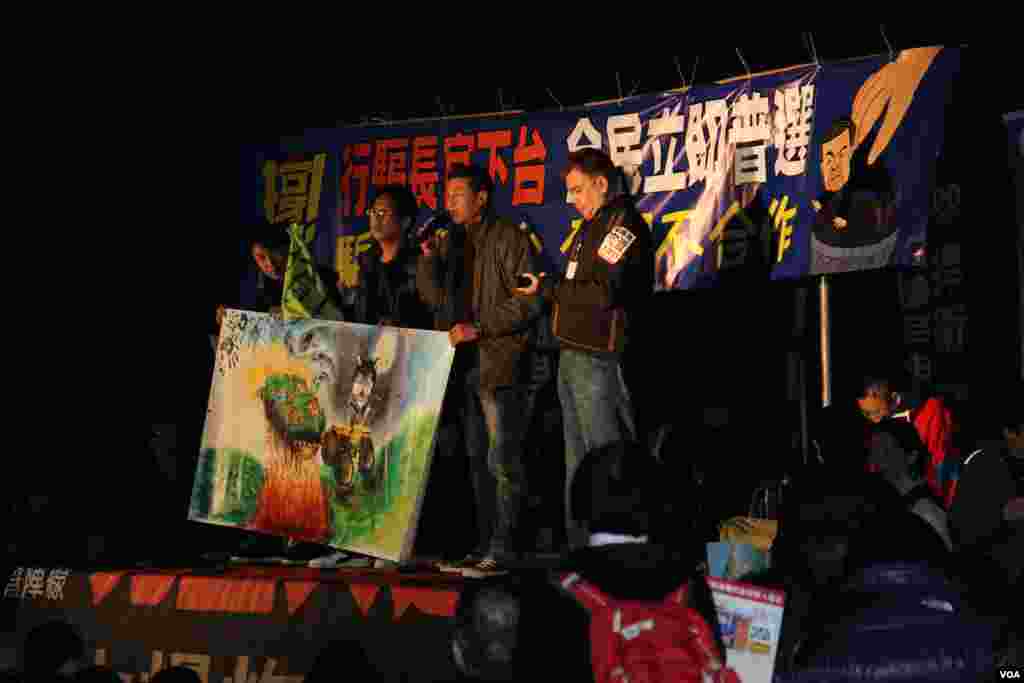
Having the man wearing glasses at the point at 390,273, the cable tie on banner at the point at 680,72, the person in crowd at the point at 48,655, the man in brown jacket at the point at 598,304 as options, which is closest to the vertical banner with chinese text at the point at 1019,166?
the cable tie on banner at the point at 680,72

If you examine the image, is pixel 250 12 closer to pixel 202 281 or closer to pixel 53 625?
pixel 202 281

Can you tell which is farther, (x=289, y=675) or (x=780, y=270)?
(x=780, y=270)

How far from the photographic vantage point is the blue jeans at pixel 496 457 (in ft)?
24.3

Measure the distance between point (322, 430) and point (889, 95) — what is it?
355 centimetres

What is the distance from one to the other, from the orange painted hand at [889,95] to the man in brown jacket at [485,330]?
2180 millimetres

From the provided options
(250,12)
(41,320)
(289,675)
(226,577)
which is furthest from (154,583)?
(250,12)

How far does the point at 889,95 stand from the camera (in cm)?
856

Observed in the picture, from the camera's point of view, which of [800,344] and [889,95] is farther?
[800,344]

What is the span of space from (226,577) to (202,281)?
14.0ft

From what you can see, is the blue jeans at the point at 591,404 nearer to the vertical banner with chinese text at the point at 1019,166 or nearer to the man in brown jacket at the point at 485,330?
the man in brown jacket at the point at 485,330

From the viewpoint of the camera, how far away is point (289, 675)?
7.04 metres

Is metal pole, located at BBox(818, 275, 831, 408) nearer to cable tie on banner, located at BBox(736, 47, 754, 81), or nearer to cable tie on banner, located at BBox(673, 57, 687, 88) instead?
cable tie on banner, located at BBox(736, 47, 754, 81)

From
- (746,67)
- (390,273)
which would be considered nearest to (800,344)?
(746,67)

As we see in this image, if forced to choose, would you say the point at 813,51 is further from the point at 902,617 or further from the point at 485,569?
the point at 902,617
